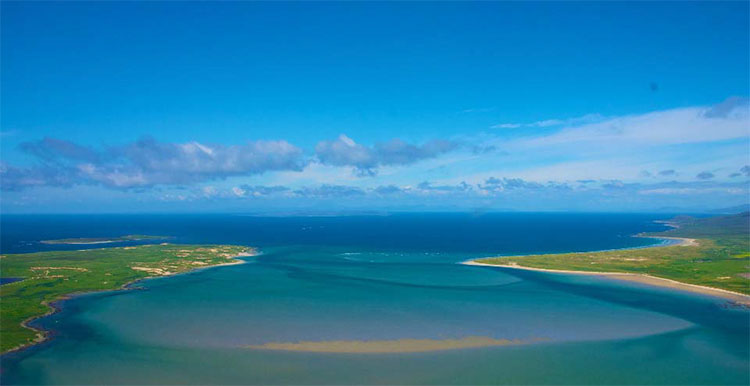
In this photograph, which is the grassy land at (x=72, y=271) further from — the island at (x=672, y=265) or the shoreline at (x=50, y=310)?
the island at (x=672, y=265)

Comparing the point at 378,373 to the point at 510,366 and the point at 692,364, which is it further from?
the point at 692,364

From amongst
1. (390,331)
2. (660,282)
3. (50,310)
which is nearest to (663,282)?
(660,282)

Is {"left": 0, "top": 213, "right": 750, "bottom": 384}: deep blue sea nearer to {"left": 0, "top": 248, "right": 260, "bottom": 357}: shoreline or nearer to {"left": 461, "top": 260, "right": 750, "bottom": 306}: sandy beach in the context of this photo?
{"left": 0, "top": 248, "right": 260, "bottom": 357}: shoreline

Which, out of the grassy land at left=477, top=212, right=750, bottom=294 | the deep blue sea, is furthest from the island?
the deep blue sea

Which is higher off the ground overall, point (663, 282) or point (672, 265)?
point (672, 265)

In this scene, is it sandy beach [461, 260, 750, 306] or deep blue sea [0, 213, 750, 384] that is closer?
deep blue sea [0, 213, 750, 384]

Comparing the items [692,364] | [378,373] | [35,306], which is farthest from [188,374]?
[692,364]

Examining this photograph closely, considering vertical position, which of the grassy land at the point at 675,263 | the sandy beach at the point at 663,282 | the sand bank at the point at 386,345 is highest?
the grassy land at the point at 675,263

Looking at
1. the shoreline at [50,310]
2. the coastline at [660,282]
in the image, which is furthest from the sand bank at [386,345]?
the coastline at [660,282]

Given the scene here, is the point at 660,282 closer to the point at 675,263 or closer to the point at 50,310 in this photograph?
the point at 675,263
